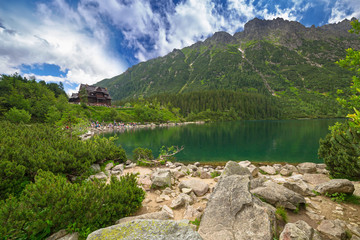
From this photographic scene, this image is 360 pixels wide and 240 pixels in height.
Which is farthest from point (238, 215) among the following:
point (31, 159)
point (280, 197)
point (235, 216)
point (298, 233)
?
point (31, 159)

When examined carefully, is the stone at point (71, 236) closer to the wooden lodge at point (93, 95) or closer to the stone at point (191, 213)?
the stone at point (191, 213)

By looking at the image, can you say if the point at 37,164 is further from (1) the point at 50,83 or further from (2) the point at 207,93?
(2) the point at 207,93

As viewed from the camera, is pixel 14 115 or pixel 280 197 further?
pixel 14 115

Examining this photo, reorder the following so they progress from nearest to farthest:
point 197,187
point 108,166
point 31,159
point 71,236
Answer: point 71,236
point 31,159
point 197,187
point 108,166

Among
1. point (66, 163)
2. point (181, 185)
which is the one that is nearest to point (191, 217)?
point (181, 185)

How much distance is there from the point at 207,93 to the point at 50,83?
121119mm

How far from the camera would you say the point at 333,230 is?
15.2ft

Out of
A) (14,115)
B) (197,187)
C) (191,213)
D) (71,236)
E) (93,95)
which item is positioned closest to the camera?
(71,236)

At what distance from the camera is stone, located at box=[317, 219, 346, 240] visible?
4438 millimetres

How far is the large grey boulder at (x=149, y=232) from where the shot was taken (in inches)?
120

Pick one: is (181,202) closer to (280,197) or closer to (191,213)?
(191,213)

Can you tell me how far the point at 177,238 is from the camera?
9.78 feet

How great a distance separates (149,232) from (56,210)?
9.91 feet

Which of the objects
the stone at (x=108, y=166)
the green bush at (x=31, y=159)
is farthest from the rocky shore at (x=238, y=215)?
the stone at (x=108, y=166)
